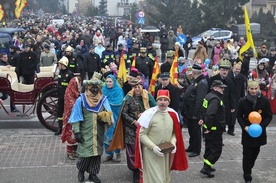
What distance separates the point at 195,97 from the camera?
9.28m

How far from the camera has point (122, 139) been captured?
311 inches

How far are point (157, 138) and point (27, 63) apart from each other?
8.44 metres

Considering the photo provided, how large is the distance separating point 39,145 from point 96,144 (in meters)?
2.91

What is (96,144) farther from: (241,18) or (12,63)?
(241,18)

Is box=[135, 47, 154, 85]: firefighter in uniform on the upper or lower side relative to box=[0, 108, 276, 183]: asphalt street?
upper

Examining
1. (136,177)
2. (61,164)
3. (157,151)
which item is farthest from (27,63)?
(157,151)

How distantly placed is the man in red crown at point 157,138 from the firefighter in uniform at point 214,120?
1.50 metres

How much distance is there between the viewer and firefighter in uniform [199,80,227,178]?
7973 mm

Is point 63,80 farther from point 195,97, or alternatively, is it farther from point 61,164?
point 195,97

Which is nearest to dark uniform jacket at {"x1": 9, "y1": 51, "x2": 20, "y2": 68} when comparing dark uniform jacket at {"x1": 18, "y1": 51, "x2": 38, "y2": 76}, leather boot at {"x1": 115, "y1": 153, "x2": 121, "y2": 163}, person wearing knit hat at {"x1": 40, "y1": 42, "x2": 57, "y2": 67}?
dark uniform jacket at {"x1": 18, "y1": 51, "x2": 38, "y2": 76}

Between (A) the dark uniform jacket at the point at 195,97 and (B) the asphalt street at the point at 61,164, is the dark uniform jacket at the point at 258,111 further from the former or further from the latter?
(A) the dark uniform jacket at the point at 195,97

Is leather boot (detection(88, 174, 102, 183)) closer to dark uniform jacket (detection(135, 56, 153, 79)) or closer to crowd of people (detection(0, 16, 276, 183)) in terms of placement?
crowd of people (detection(0, 16, 276, 183))

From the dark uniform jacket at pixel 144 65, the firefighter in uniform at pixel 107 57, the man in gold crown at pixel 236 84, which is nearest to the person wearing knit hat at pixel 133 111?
the man in gold crown at pixel 236 84

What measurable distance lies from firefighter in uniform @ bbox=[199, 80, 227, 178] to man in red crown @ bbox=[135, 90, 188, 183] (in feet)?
4.92
